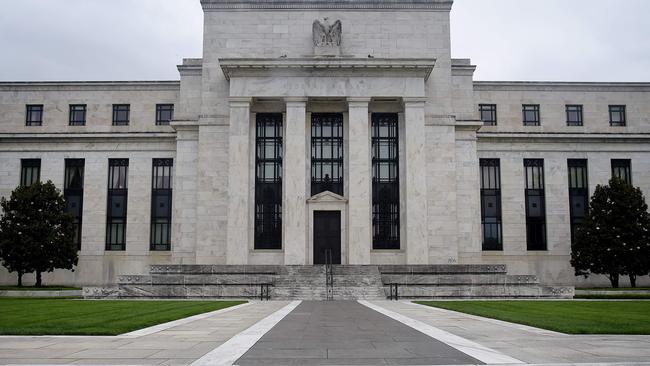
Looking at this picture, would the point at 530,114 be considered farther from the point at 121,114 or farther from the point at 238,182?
the point at 121,114

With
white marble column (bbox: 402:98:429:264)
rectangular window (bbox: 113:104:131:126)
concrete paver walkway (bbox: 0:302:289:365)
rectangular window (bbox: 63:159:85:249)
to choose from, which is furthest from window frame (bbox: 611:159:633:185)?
concrete paver walkway (bbox: 0:302:289:365)

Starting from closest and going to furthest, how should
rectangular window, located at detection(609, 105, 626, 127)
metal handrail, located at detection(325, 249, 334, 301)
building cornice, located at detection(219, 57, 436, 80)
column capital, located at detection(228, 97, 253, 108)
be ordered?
metal handrail, located at detection(325, 249, 334, 301) → building cornice, located at detection(219, 57, 436, 80) → column capital, located at detection(228, 97, 253, 108) → rectangular window, located at detection(609, 105, 626, 127)

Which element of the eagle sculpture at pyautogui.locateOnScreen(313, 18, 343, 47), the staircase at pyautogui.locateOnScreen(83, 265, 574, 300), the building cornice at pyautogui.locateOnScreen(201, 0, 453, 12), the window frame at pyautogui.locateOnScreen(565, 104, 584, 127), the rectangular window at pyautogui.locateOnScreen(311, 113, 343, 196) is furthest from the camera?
the window frame at pyautogui.locateOnScreen(565, 104, 584, 127)

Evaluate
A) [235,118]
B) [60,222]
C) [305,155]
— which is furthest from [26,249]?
[305,155]

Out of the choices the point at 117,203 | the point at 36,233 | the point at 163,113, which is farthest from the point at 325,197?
the point at 36,233

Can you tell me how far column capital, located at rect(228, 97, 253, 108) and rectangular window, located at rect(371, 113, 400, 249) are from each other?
384 inches

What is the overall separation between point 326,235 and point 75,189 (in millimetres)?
21557

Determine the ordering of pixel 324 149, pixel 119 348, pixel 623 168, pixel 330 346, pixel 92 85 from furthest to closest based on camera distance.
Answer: pixel 92 85
pixel 623 168
pixel 324 149
pixel 330 346
pixel 119 348

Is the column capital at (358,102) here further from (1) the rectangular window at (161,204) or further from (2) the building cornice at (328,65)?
(1) the rectangular window at (161,204)

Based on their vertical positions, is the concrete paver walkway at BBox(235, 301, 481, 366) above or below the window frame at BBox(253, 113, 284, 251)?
below

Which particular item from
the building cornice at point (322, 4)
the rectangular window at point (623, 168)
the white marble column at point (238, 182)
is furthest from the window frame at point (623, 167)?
the white marble column at point (238, 182)

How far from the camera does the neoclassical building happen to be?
48.0m

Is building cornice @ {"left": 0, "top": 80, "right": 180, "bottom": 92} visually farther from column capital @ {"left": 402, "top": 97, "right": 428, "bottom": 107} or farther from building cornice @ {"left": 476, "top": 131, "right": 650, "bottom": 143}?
building cornice @ {"left": 476, "top": 131, "right": 650, "bottom": 143}

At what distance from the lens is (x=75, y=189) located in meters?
53.4
